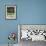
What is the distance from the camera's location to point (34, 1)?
4.53m

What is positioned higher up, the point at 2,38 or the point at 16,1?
the point at 16,1

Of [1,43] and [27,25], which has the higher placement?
[27,25]

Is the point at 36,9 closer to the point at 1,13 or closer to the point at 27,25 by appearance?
the point at 27,25

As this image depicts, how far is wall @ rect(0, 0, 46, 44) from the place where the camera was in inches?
177

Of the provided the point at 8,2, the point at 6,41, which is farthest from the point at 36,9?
the point at 6,41

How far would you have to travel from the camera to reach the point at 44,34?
14.2 feet

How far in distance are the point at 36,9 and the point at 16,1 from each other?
712 mm

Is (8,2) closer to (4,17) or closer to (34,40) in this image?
(4,17)

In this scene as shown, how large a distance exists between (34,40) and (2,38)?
3.46 ft

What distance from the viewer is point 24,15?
452 centimetres

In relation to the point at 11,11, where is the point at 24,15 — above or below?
below

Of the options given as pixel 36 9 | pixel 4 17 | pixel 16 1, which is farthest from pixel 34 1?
pixel 4 17

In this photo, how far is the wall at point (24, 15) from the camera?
4.49 meters

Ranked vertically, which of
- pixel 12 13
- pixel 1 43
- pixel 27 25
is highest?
pixel 12 13
